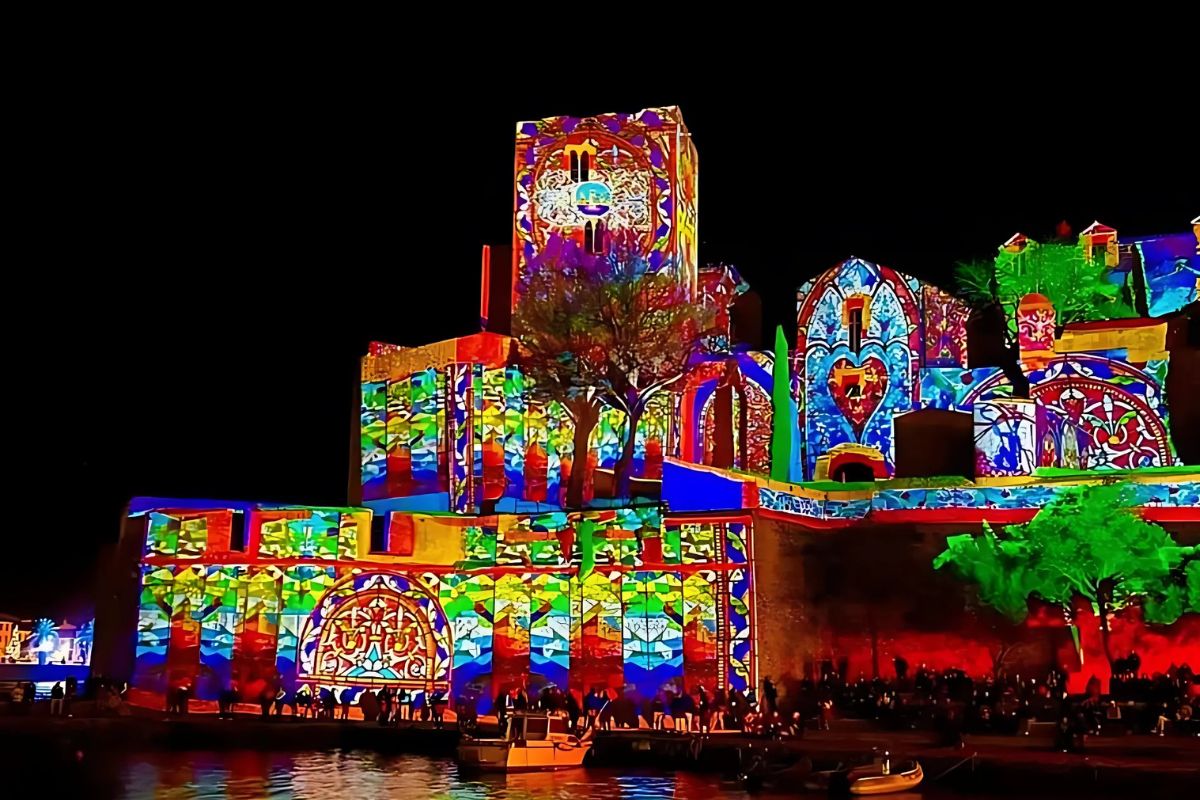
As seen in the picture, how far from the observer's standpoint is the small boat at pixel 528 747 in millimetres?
22078

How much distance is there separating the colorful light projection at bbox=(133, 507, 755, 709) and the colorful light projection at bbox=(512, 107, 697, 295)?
10.1 meters

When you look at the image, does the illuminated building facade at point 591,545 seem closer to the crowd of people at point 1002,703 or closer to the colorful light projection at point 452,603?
the colorful light projection at point 452,603

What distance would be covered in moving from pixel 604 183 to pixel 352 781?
62.7 feet

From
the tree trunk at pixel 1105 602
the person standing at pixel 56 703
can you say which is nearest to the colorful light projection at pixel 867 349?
the tree trunk at pixel 1105 602

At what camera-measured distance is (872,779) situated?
19500 mm

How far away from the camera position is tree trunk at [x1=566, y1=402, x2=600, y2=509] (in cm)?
3228

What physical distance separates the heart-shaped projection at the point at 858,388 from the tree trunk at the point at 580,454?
7833mm

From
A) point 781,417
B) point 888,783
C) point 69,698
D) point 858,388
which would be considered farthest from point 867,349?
point 69,698

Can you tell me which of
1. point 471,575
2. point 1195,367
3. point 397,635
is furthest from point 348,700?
point 1195,367

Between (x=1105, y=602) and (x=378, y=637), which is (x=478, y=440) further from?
(x=1105, y=602)

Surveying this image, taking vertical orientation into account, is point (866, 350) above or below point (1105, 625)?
above

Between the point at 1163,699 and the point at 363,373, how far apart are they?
20.8 metres

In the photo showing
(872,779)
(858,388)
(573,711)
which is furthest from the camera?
(858,388)

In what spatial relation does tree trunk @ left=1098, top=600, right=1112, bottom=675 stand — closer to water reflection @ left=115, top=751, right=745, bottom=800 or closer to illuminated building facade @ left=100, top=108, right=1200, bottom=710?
illuminated building facade @ left=100, top=108, right=1200, bottom=710
